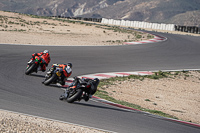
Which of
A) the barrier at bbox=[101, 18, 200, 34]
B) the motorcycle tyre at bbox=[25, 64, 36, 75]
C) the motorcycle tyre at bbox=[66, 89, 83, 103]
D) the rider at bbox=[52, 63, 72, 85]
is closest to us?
the motorcycle tyre at bbox=[66, 89, 83, 103]

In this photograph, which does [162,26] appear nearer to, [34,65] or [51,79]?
[34,65]

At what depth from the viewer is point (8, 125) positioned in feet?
25.8

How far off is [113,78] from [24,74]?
430 centimetres

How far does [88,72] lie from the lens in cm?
1786

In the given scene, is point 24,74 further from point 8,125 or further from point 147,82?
point 8,125

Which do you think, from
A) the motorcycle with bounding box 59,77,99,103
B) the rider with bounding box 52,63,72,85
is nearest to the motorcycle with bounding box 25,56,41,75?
the rider with bounding box 52,63,72,85

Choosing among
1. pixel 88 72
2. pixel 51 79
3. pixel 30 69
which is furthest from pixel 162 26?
pixel 51 79

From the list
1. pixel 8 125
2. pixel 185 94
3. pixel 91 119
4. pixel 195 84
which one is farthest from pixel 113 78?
pixel 8 125

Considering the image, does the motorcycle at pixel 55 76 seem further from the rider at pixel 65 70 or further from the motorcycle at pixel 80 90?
the motorcycle at pixel 80 90

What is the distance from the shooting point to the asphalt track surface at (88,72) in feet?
31.2

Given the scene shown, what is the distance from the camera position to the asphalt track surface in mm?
9513

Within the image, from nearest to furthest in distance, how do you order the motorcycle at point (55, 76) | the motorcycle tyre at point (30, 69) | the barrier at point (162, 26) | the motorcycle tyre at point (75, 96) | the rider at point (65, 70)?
the motorcycle tyre at point (75, 96) → the rider at point (65, 70) → the motorcycle at point (55, 76) → the motorcycle tyre at point (30, 69) → the barrier at point (162, 26)

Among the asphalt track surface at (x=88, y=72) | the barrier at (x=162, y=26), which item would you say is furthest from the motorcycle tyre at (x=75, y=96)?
the barrier at (x=162, y=26)

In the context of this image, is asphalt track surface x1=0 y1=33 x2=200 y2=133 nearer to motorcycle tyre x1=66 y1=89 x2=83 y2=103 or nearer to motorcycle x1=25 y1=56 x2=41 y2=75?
motorcycle tyre x1=66 y1=89 x2=83 y2=103
